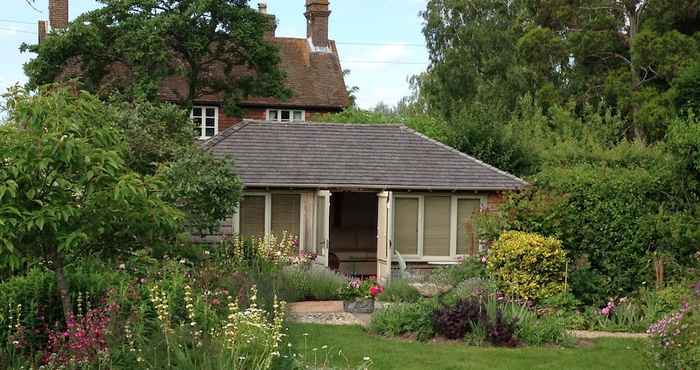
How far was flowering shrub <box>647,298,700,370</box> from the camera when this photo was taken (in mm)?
8445

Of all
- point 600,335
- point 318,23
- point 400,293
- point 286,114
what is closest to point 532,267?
point 600,335

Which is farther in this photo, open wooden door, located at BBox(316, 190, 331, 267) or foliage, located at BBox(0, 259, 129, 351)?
open wooden door, located at BBox(316, 190, 331, 267)

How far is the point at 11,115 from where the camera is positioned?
29.1ft

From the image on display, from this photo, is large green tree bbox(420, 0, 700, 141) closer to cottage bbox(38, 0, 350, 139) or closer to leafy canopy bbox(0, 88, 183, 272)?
cottage bbox(38, 0, 350, 139)

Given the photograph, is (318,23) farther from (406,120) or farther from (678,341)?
(678,341)

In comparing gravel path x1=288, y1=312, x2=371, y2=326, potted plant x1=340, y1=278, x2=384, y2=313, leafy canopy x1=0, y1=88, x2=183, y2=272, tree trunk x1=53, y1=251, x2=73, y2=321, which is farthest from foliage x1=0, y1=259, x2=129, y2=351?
potted plant x1=340, y1=278, x2=384, y2=313

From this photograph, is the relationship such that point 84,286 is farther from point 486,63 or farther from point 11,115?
point 486,63

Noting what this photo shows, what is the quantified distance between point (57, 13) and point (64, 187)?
2657 cm

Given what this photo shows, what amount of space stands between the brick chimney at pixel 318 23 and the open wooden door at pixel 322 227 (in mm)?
20602

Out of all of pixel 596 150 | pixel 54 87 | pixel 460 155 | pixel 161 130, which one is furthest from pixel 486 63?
pixel 54 87

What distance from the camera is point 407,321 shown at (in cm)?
1196

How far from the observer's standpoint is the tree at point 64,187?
811 cm

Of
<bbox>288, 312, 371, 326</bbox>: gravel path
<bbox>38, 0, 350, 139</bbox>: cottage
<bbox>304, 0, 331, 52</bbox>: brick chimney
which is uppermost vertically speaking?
<bbox>304, 0, 331, 52</bbox>: brick chimney

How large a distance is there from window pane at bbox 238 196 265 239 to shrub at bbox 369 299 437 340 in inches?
237
